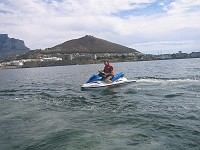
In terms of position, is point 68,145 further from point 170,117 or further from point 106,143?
point 170,117

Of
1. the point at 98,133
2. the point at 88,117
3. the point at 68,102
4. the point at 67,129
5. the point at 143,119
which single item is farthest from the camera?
the point at 68,102

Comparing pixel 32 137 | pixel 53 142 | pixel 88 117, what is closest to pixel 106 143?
pixel 53 142

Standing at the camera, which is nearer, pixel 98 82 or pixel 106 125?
pixel 106 125

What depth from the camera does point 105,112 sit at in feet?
48.1

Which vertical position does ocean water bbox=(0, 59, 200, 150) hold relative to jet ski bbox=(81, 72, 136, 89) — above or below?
below

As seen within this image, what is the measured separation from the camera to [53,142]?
1015cm

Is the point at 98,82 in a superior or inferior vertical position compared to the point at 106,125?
superior

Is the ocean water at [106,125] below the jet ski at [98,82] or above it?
below

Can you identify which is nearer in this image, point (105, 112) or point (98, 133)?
point (98, 133)

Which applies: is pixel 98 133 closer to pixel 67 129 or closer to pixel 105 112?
pixel 67 129

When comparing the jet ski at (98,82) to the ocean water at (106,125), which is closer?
the ocean water at (106,125)

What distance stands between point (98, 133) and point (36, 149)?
2.59m

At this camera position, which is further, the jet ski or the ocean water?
the jet ski

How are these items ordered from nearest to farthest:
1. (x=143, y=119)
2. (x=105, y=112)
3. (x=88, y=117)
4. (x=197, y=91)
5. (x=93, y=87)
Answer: (x=143, y=119), (x=88, y=117), (x=105, y=112), (x=197, y=91), (x=93, y=87)
